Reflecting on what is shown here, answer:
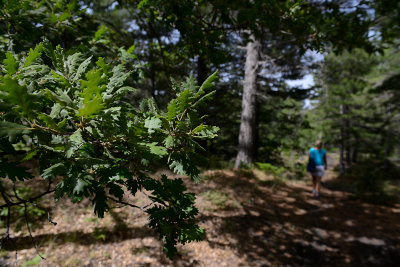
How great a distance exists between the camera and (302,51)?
295 cm

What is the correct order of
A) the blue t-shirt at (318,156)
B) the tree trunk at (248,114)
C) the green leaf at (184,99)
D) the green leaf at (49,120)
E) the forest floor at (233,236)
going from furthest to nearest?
the tree trunk at (248,114) → the blue t-shirt at (318,156) → the forest floor at (233,236) → the green leaf at (184,99) → the green leaf at (49,120)

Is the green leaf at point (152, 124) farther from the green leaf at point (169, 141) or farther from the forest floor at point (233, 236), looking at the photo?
the forest floor at point (233, 236)

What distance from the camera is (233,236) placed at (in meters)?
4.52

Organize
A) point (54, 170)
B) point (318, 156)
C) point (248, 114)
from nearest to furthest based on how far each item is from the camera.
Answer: point (54, 170) < point (318, 156) < point (248, 114)

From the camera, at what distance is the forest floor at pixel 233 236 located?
3.65m

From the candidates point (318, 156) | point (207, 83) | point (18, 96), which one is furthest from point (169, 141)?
point (318, 156)

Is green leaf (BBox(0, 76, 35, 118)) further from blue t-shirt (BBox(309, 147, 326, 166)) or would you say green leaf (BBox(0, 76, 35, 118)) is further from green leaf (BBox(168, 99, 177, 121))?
blue t-shirt (BBox(309, 147, 326, 166))

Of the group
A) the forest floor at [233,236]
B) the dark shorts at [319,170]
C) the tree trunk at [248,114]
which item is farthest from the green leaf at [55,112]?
the tree trunk at [248,114]

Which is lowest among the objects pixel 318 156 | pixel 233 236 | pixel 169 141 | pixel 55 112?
pixel 233 236

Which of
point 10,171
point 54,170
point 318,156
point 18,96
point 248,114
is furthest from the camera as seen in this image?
point 248,114

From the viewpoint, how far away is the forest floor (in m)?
3.65

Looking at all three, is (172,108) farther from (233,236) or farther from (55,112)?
(233,236)

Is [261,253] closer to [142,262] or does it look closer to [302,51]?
[142,262]

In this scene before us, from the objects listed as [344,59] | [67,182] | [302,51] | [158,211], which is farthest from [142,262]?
[344,59]
